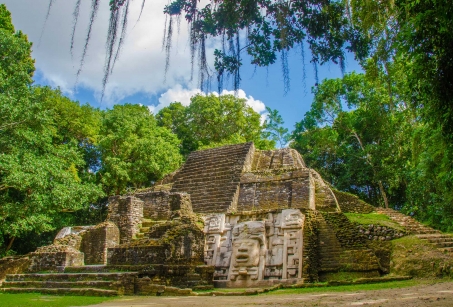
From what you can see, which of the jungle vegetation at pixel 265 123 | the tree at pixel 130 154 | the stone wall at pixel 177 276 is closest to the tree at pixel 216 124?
the jungle vegetation at pixel 265 123

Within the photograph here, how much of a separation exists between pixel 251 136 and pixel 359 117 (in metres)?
7.02

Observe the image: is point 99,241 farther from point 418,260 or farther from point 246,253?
point 418,260

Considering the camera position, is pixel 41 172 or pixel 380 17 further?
pixel 41 172

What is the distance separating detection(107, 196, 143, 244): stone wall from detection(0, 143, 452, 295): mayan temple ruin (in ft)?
0.10

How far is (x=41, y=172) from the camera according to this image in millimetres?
12281

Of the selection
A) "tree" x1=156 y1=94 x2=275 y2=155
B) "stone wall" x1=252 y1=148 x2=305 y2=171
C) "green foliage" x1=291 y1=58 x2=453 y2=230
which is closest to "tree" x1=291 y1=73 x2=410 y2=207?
"green foliage" x1=291 y1=58 x2=453 y2=230

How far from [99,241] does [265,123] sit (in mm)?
19064

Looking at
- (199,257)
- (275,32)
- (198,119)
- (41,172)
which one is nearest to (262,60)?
(275,32)

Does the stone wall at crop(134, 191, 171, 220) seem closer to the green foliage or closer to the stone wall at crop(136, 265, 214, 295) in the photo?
the stone wall at crop(136, 265, 214, 295)

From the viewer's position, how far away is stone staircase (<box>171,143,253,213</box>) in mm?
12719

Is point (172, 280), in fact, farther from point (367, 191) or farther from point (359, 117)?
point (367, 191)

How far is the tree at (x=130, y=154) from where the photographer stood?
1902 cm

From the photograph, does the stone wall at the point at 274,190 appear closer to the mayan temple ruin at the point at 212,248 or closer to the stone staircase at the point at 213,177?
the mayan temple ruin at the point at 212,248

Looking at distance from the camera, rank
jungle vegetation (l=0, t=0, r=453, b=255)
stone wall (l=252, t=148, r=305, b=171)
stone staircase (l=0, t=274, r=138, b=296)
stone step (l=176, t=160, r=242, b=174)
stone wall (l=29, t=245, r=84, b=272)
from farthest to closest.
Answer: stone wall (l=252, t=148, r=305, b=171), stone step (l=176, t=160, r=242, b=174), stone wall (l=29, t=245, r=84, b=272), stone staircase (l=0, t=274, r=138, b=296), jungle vegetation (l=0, t=0, r=453, b=255)
